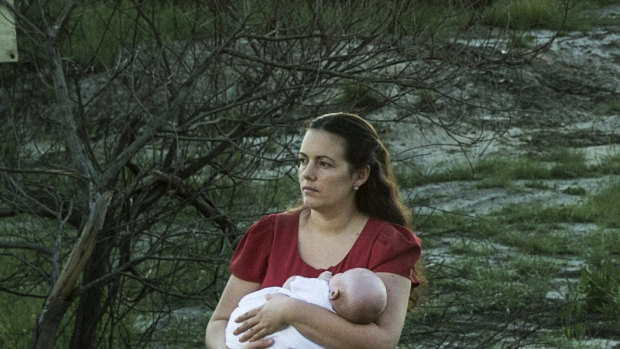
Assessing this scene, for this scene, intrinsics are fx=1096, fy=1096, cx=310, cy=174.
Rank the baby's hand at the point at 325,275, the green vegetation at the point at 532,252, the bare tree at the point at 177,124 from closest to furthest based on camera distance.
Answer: the baby's hand at the point at 325,275 < the bare tree at the point at 177,124 < the green vegetation at the point at 532,252

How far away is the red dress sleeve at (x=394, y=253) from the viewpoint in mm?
3318

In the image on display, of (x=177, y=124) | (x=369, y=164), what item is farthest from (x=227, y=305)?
(x=177, y=124)

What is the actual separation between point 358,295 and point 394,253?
0.82 feet

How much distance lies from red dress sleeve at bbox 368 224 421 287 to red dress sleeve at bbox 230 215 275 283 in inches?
14.9

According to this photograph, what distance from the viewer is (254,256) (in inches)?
139

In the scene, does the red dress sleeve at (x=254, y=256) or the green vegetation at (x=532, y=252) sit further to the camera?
the green vegetation at (x=532, y=252)

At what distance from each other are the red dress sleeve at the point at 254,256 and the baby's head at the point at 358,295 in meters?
0.39

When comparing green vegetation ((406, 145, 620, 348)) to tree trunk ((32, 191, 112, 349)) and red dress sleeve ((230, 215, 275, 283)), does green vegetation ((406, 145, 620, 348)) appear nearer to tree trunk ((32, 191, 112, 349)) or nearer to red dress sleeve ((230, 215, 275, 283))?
tree trunk ((32, 191, 112, 349))

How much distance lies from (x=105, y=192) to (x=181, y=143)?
124 cm

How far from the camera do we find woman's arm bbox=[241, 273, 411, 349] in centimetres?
319

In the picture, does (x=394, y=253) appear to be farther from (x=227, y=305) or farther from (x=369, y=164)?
(x=227, y=305)

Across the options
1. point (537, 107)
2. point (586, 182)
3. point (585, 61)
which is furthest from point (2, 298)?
point (585, 61)

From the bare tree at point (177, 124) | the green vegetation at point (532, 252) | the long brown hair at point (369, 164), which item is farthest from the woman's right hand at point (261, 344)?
the green vegetation at point (532, 252)

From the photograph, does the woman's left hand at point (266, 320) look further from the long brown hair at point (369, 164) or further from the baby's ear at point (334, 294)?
the long brown hair at point (369, 164)
